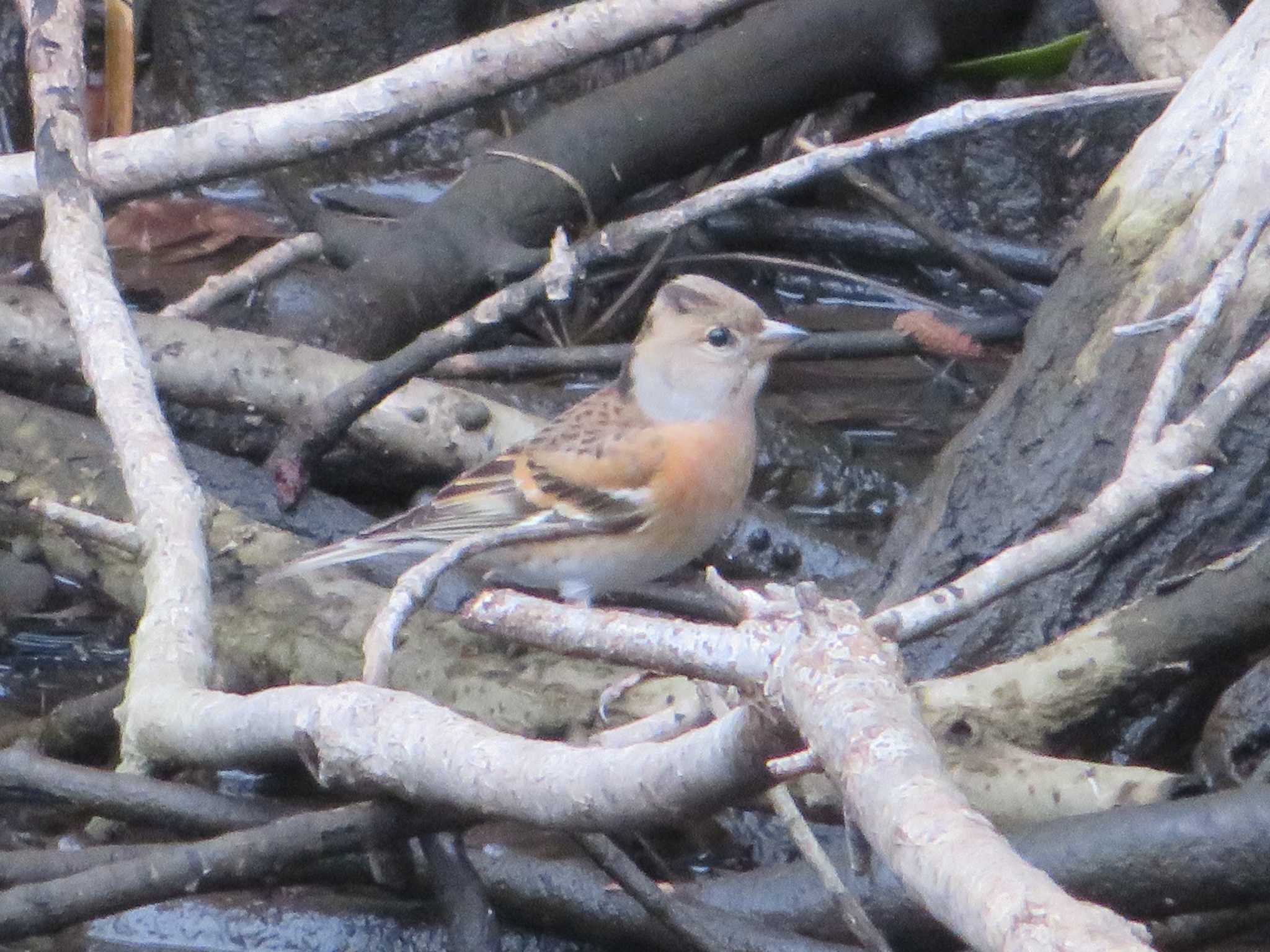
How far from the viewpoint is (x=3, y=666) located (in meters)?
4.64

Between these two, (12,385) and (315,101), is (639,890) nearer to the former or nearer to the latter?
(315,101)

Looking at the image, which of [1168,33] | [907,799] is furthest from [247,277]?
[907,799]

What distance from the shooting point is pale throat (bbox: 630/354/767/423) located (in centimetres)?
481

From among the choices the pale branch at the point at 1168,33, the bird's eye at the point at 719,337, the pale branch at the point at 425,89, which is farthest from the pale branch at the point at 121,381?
the pale branch at the point at 1168,33

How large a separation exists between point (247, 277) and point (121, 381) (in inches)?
69.0

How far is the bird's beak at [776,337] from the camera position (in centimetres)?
478

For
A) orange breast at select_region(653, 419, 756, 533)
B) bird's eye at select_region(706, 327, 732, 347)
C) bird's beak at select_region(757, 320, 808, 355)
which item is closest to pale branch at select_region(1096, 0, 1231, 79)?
bird's beak at select_region(757, 320, 808, 355)

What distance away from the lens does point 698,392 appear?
4824 millimetres

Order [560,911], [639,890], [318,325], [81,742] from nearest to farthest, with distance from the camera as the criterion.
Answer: [639,890]
[560,911]
[81,742]
[318,325]

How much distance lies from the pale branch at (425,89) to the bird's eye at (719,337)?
28.7 inches

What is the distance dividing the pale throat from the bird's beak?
0.18ft

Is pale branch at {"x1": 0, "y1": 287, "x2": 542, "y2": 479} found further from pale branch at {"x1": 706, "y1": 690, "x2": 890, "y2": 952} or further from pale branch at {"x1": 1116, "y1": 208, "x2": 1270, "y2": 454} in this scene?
pale branch at {"x1": 706, "y1": 690, "x2": 890, "y2": 952}

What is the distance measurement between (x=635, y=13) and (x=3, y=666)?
6.88 feet

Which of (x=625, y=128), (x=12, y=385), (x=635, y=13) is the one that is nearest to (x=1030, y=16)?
(x=625, y=128)
